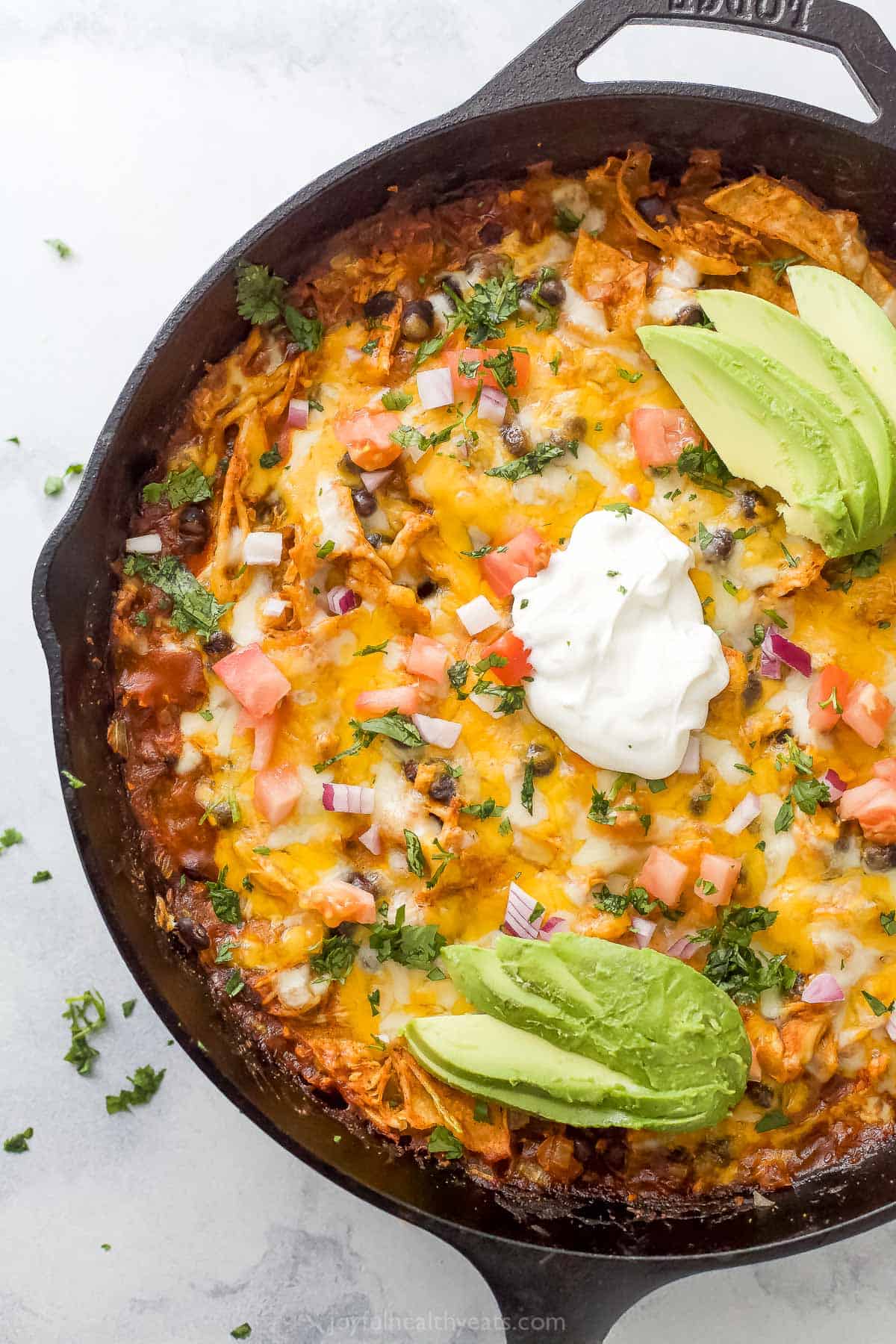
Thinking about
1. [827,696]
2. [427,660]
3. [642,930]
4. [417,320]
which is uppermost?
[417,320]

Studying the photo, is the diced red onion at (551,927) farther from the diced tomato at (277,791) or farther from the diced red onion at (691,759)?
the diced tomato at (277,791)

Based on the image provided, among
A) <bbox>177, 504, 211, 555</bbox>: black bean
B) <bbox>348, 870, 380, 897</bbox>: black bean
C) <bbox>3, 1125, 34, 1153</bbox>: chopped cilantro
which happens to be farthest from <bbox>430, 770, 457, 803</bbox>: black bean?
<bbox>3, 1125, 34, 1153</bbox>: chopped cilantro

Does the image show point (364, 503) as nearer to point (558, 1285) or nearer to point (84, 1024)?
point (84, 1024)

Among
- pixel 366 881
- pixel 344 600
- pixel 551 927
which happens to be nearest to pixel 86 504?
pixel 344 600

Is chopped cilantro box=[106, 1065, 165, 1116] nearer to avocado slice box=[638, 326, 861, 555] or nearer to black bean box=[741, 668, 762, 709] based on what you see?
black bean box=[741, 668, 762, 709]

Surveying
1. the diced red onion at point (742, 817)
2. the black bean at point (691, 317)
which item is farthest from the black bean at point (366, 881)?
the black bean at point (691, 317)

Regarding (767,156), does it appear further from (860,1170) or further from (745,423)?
(860,1170)

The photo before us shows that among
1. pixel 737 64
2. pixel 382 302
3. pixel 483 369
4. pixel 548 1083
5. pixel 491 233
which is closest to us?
pixel 548 1083
